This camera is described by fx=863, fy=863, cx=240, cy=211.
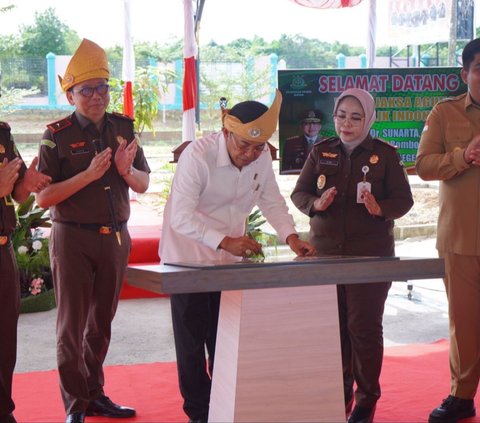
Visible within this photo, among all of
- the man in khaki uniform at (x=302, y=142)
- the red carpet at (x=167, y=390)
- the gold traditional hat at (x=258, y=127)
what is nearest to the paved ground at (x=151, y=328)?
the red carpet at (x=167, y=390)

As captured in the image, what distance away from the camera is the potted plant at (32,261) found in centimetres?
652

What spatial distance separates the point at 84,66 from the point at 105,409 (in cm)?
159

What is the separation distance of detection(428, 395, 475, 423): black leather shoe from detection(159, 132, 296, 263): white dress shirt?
1200 mm

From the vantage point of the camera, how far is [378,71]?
5750 millimetres

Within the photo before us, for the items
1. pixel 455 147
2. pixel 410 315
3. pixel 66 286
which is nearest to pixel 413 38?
pixel 410 315

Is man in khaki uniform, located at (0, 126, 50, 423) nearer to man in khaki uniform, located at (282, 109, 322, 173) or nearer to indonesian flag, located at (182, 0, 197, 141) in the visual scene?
man in khaki uniform, located at (282, 109, 322, 173)

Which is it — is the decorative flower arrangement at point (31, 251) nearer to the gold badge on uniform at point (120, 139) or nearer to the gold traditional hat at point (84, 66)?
the gold badge on uniform at point (120, 139)

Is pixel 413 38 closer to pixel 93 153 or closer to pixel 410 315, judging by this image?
pixel 410 315

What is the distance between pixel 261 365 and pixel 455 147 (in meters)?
1.76

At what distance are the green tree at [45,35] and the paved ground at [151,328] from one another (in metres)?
11.0

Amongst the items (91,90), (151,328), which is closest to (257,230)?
(151,328)

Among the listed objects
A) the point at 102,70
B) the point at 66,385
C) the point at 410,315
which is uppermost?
the point at 102,70

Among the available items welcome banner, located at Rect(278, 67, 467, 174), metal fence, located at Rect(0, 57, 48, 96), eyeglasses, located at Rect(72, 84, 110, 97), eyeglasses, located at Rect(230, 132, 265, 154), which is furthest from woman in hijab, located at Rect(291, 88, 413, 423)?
metal fence, located at Rect(0, 57, 48, 96)

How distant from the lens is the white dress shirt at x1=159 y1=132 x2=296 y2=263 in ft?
11.0
